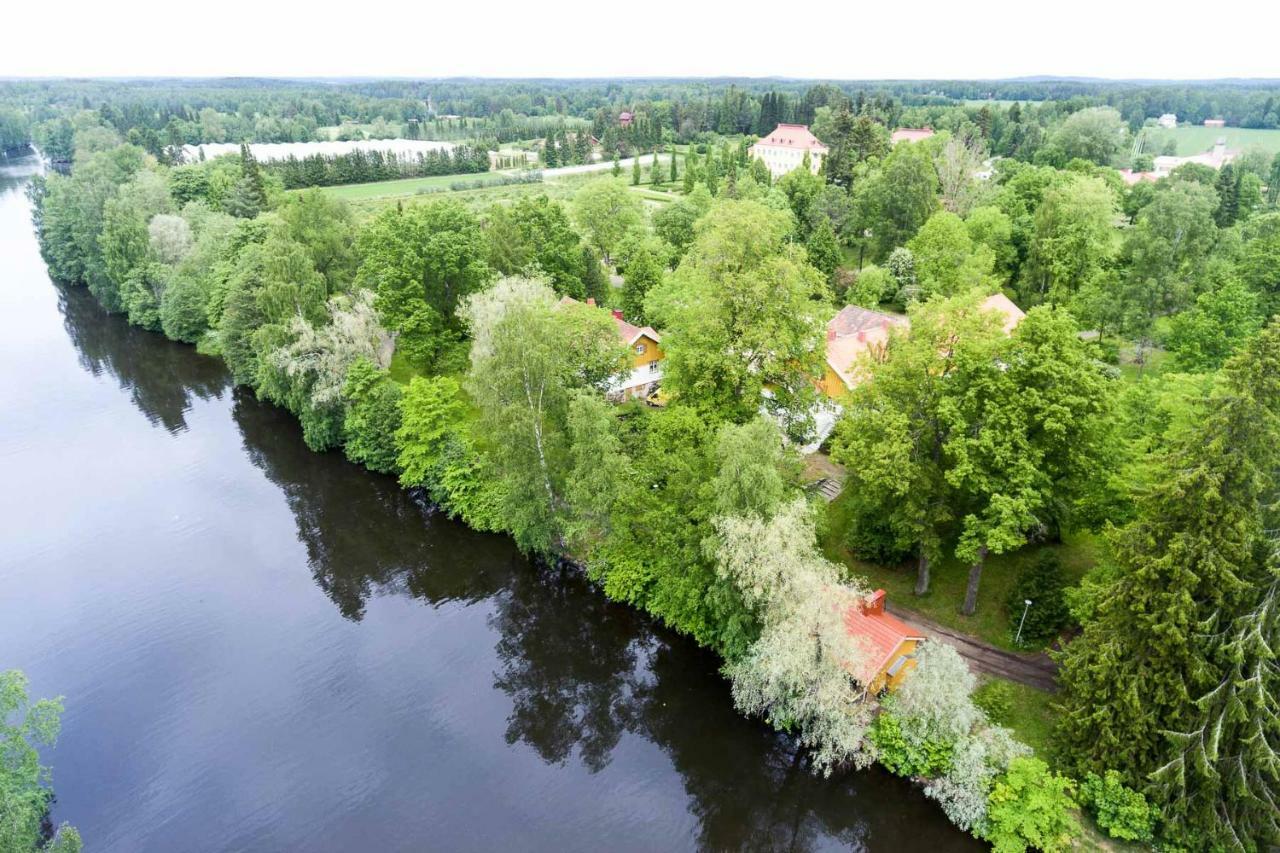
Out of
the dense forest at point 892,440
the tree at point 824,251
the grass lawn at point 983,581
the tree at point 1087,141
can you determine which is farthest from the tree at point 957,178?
the grass lawn at point 983,581

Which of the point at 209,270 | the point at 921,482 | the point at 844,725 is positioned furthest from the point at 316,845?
the point at 209,270

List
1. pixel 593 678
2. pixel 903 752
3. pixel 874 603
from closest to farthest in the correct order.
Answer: pixel 903 752 < pixel 874 603 < pixel 593 678

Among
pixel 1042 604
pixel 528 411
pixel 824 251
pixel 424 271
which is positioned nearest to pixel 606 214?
pixel 824 251

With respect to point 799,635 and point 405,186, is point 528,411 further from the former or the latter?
point 405,186

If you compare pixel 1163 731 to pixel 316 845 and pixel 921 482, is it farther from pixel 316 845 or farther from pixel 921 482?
pixel 316 845

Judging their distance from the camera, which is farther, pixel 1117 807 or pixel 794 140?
pixel 794 140

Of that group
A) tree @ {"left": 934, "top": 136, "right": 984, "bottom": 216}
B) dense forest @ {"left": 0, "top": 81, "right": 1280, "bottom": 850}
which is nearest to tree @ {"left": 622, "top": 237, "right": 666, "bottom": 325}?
dense forest @ {"left": 0, "top": 81, "right": 1280, "bottom": 850}

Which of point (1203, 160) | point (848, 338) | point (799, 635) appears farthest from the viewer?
point (1203, 160)
